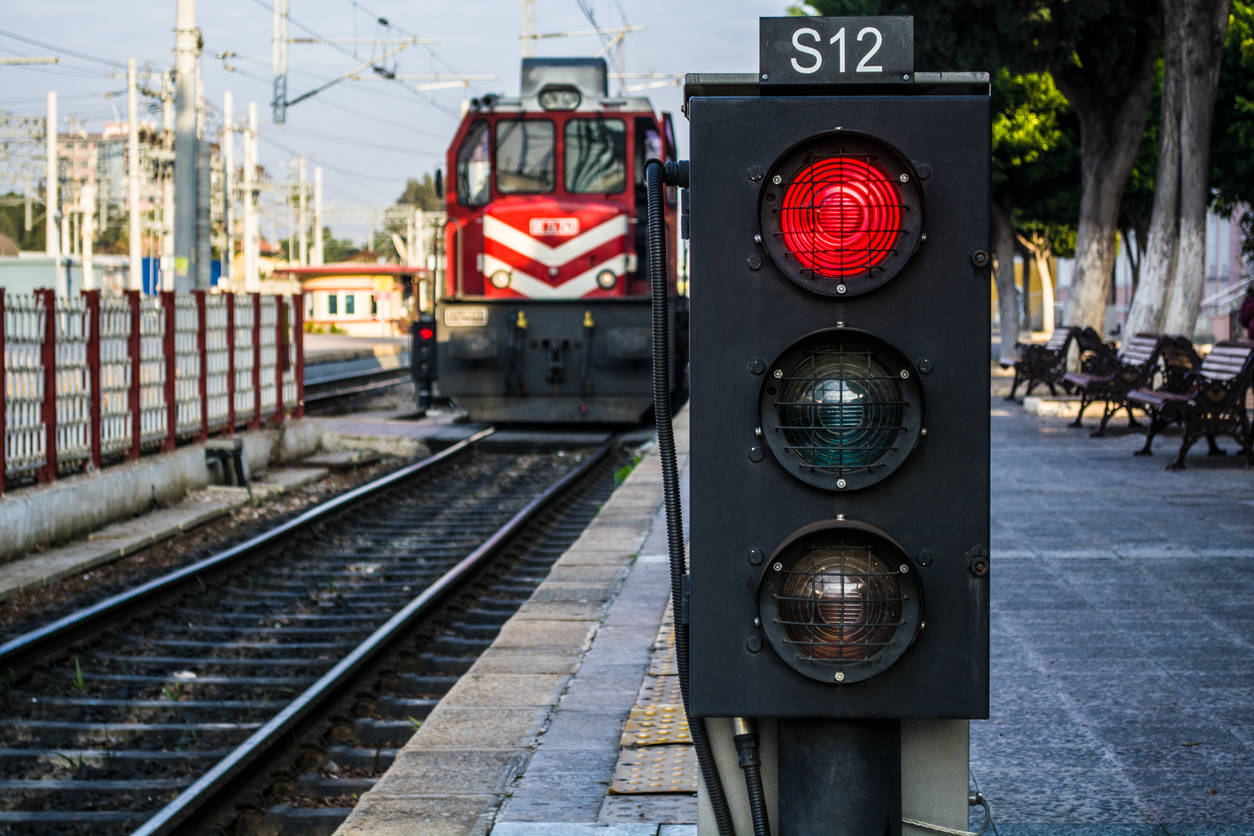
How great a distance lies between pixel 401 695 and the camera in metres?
6.49

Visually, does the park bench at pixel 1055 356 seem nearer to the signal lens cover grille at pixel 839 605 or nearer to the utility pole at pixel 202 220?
the utility pole at pixel 202 220

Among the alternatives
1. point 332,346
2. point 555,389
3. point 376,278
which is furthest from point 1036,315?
point 555,389

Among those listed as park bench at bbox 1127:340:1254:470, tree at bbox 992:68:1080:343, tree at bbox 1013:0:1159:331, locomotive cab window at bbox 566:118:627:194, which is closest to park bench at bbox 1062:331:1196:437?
park bench at bbox 1127:340:1254:470

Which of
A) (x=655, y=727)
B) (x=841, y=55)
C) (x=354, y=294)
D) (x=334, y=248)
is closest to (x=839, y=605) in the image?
(x=841, y=55)

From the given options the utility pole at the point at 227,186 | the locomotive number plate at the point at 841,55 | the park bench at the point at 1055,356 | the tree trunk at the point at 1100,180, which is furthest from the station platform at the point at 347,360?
the locomotive number plate at the point at 841,55

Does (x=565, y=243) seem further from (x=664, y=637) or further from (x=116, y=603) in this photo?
(x=664, y=637)

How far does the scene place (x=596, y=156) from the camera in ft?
57.7

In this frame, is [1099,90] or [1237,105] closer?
[1099,90]

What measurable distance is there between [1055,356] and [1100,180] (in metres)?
2.66

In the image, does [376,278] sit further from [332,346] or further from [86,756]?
[86,756]

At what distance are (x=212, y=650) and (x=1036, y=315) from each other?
79455 millimetres

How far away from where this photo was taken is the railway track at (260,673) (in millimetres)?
5047

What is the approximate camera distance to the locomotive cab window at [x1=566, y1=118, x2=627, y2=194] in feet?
57.4

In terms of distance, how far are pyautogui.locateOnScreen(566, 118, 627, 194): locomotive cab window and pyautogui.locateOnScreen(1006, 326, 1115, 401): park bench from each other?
5.77m
